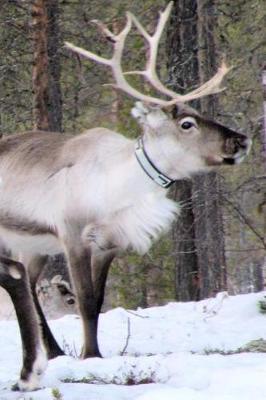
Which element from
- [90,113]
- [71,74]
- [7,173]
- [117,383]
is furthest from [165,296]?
[117,383]

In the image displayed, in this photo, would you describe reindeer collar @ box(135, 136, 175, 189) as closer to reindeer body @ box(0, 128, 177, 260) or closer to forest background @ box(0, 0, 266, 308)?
reindeer body @ box(0, 128, 177, 260)

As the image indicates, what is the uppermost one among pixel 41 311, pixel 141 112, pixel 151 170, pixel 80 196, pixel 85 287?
pixel 141 112

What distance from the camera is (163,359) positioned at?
245 inches

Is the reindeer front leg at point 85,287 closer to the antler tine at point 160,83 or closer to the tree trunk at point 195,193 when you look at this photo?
the antler tine at point 160,83

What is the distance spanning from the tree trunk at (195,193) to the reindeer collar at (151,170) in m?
3.82

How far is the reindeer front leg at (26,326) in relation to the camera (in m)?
5.43

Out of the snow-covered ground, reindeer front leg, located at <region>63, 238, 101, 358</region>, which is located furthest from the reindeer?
the snow-covered ground

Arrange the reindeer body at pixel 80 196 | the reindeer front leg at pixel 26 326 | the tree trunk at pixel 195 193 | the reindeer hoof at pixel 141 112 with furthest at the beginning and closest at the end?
the tree trunk at pixel 195 193 < the reindeer hoof at pixel 141 112 < the reindeer body at pixel 80 196 < the reindeer front leg at pixel 26 326

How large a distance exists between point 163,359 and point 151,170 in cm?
211

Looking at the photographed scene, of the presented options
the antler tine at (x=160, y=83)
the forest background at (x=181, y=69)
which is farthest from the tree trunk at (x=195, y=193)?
the antler tine at (x=160, y=83)

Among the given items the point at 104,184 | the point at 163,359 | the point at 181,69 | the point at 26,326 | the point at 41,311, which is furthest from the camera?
the point at 181,69

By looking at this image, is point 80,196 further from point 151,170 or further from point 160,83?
point 160,83

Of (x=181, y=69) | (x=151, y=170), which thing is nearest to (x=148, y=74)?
(x=151, y=170)

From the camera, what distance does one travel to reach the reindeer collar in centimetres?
792
